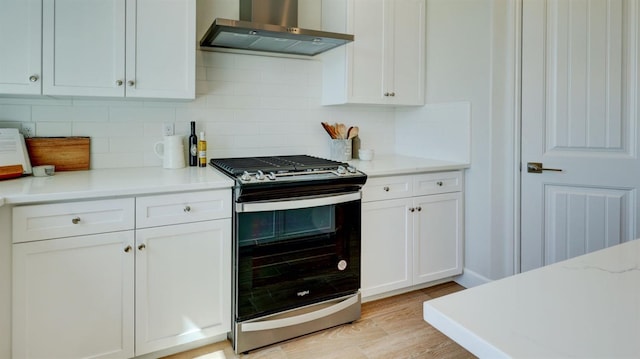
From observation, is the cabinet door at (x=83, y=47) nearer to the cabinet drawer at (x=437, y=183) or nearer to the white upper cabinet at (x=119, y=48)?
the white upper cabinet at (x=119, y=48)

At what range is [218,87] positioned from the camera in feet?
8.73

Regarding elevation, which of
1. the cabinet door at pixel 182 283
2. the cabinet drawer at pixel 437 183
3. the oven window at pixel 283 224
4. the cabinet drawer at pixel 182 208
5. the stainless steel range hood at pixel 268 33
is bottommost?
the cabinet door at pixel 182 283

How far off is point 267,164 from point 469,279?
1781 millimetres

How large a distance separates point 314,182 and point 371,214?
1.87 feet

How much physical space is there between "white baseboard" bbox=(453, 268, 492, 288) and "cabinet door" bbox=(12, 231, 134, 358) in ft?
7.54

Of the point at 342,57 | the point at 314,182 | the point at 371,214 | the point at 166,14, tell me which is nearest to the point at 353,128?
the point at 342,57

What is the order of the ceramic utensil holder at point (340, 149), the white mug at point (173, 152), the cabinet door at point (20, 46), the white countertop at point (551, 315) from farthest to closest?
the ceramic utensil holder at point (340, 149)
the white mug at point (173, 152)
the cabinet door at point (20, 46)
the white countertop at point (551, 315)

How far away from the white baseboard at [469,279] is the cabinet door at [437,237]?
0.17ft

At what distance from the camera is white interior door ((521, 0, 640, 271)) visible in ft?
7.09

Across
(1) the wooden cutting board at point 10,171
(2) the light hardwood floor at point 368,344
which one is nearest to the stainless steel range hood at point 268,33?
(1) the wooden cutting board at point 10,171

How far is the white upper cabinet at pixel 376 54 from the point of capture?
2.75m

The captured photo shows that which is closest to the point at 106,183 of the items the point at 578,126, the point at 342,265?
the point at 342,265

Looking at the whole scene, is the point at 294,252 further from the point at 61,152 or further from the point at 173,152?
the point at 61,152

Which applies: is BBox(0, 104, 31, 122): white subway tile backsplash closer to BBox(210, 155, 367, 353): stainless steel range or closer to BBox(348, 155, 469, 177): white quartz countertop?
BBox(210, 155, 367, 353): stainless steel range
